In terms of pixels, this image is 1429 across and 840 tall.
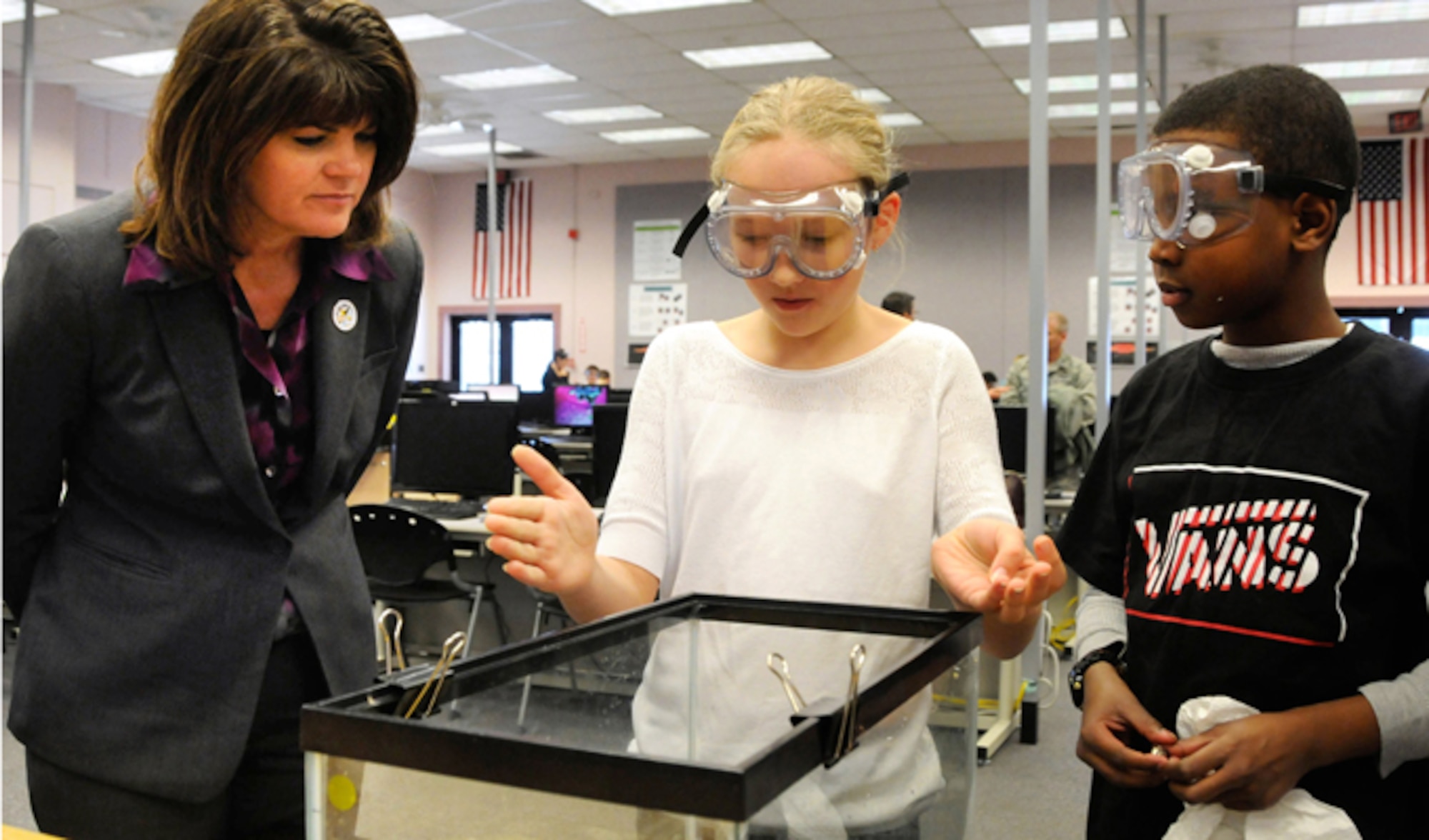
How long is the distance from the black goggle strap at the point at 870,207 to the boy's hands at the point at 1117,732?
1.75 ft

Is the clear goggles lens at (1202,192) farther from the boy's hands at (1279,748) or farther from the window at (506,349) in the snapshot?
the window at (506,349)

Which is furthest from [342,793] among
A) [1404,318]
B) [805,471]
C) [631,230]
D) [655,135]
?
[631,230]

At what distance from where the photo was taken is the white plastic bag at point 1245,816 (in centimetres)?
102

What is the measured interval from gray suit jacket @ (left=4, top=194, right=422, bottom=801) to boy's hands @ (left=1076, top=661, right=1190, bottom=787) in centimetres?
88

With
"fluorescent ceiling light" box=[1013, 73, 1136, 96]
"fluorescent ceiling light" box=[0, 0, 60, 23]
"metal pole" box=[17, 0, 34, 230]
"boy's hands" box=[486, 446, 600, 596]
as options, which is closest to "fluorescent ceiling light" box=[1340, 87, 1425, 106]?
"fluorescent ceiling light" box=[1013, 73, 1136, 96]

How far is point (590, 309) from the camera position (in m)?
14.7

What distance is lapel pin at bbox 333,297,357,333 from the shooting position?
4.48 feet

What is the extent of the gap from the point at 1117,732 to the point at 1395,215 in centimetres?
1223

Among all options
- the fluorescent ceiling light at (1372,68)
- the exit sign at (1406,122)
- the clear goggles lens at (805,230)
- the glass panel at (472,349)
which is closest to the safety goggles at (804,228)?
the clear goggles lens at (805,230)

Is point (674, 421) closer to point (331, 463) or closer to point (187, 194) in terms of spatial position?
point (331, 463)

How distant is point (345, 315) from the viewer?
138 centimetres

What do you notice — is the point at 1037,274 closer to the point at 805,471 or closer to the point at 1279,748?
the point at 805,471

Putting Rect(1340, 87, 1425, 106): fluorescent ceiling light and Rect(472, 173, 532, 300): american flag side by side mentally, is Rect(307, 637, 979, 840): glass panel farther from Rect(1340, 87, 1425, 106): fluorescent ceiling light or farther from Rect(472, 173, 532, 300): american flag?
Rect(472, 173, 532, 300): american flag

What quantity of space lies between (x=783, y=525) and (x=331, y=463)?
54 centimetres
